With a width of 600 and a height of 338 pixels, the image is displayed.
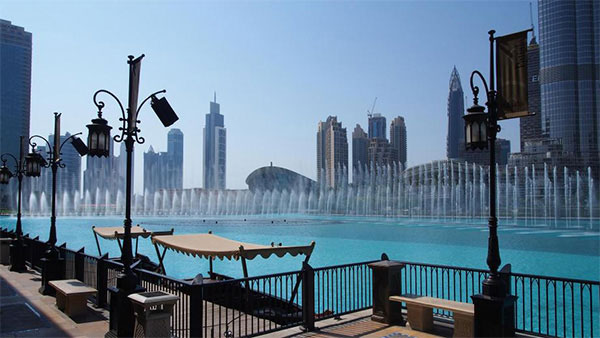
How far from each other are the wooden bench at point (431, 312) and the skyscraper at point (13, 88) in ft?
262

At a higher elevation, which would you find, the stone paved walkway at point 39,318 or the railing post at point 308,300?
the railing post at point 308,300

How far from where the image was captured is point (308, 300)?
29.5ft

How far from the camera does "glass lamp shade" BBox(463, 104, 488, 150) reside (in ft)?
25.8

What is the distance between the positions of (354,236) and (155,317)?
111ft

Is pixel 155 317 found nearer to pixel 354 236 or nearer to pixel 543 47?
pixel 354 236

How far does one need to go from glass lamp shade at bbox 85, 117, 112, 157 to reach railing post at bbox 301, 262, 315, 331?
16.6 feet

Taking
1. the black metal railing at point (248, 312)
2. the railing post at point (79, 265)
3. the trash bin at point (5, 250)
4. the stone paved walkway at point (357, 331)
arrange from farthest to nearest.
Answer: the trash bin at point (5, 250)
the railing post at point (79, 265)
the stone paved walkway at point (357, 331)
the black metal railing at point (248, 312)

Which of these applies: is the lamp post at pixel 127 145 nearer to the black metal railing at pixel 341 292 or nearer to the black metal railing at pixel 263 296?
the black metal railing at pixel 263 296

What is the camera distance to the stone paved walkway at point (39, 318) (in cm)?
902

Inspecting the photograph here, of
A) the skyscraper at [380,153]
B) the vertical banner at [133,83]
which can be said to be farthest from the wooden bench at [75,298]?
the skyscraper at [380,153]

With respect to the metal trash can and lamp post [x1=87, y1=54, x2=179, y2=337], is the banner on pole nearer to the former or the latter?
lamp post [x1=87, y1=54, x2=179, y2=337]

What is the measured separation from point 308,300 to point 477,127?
464 centimetres

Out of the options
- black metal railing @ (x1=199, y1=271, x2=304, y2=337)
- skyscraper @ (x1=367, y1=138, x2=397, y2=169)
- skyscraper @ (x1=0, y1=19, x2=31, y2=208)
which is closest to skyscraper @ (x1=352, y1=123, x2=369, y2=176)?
skyscraper @ (x1=367, y1=138, x2=397, y2=169)

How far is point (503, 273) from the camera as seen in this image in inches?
314
